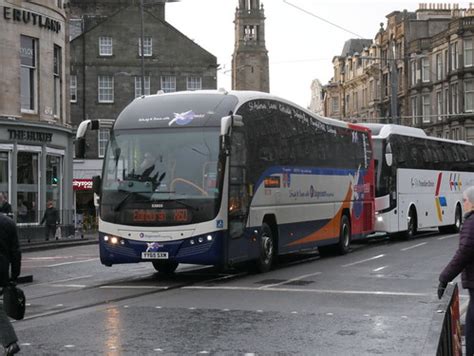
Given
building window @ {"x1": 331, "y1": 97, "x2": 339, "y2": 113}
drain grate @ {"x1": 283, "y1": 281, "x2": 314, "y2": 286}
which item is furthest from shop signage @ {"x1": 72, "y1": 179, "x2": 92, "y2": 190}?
building window @ {"x1": 331, "y1": 97, "x2": 339, "y2": 113}

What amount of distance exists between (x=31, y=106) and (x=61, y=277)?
1717 centimetres

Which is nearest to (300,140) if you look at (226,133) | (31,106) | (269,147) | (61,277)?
(269,147)

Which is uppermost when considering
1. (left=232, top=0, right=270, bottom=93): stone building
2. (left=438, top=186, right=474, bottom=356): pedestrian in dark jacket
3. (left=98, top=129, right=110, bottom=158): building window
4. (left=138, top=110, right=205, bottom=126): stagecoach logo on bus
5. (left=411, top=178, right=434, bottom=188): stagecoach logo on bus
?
(left=232, top=0, right=270, bottom=93): stone building

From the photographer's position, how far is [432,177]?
30.1 m

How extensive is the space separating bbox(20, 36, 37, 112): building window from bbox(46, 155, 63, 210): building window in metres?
2.61

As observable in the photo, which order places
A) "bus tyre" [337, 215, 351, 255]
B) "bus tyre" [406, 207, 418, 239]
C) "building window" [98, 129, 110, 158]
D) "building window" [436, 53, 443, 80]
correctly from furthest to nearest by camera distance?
"building window" [436, 53, 443, 80] → "building window" [98, 129, 110, 158] → "bus tyre" [406, 207, 418, 239] → "bus tyre" [337, 215, 351, 255]

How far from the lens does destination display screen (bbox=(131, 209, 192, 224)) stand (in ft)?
47.9

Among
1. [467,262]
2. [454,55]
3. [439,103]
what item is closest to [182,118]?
[467,262]

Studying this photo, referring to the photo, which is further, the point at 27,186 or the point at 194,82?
the point at 194,82

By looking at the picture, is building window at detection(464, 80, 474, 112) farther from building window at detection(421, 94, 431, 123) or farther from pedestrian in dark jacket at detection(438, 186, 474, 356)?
pedestrian in dark jacket at detection(438, 186, 474, 356)

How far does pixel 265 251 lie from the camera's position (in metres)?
16.7

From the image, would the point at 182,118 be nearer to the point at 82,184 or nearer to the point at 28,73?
→ the point at 28,73

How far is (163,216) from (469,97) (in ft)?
167

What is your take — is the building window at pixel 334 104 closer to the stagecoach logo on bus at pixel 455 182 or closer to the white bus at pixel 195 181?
the stagecoach logo on bus at pixel 455 182
